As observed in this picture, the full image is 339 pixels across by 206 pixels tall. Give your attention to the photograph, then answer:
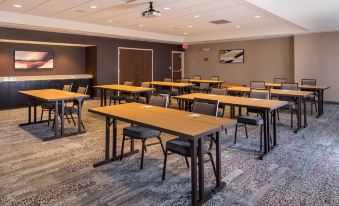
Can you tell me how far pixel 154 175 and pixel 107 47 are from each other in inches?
314

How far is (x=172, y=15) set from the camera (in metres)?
7.19

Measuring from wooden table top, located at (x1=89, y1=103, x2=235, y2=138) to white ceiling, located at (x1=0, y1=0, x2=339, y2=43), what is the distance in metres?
3.16

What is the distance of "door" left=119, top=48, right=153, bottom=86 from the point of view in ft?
35.7

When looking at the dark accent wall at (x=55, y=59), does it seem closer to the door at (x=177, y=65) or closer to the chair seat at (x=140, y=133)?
the door at (x=177, y=65)

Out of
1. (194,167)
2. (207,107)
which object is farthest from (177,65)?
(194,167)

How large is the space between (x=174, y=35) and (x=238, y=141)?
8.07 m

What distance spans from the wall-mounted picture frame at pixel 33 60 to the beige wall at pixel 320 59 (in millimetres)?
8914

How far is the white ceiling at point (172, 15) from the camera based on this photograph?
230 inches

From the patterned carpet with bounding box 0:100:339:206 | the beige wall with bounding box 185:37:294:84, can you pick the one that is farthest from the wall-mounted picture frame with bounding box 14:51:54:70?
the beige wall with bounding box 185:37:294:84

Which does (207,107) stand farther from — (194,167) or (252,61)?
(252,61)

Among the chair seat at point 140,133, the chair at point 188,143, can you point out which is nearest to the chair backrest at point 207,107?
the chair at point 188,143

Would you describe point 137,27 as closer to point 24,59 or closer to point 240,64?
point 24,59

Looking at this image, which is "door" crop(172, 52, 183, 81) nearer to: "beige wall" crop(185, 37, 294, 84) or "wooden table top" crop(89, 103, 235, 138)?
"beige wall" crop(185, 37, 294, 84)

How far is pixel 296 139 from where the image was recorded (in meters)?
4.71
